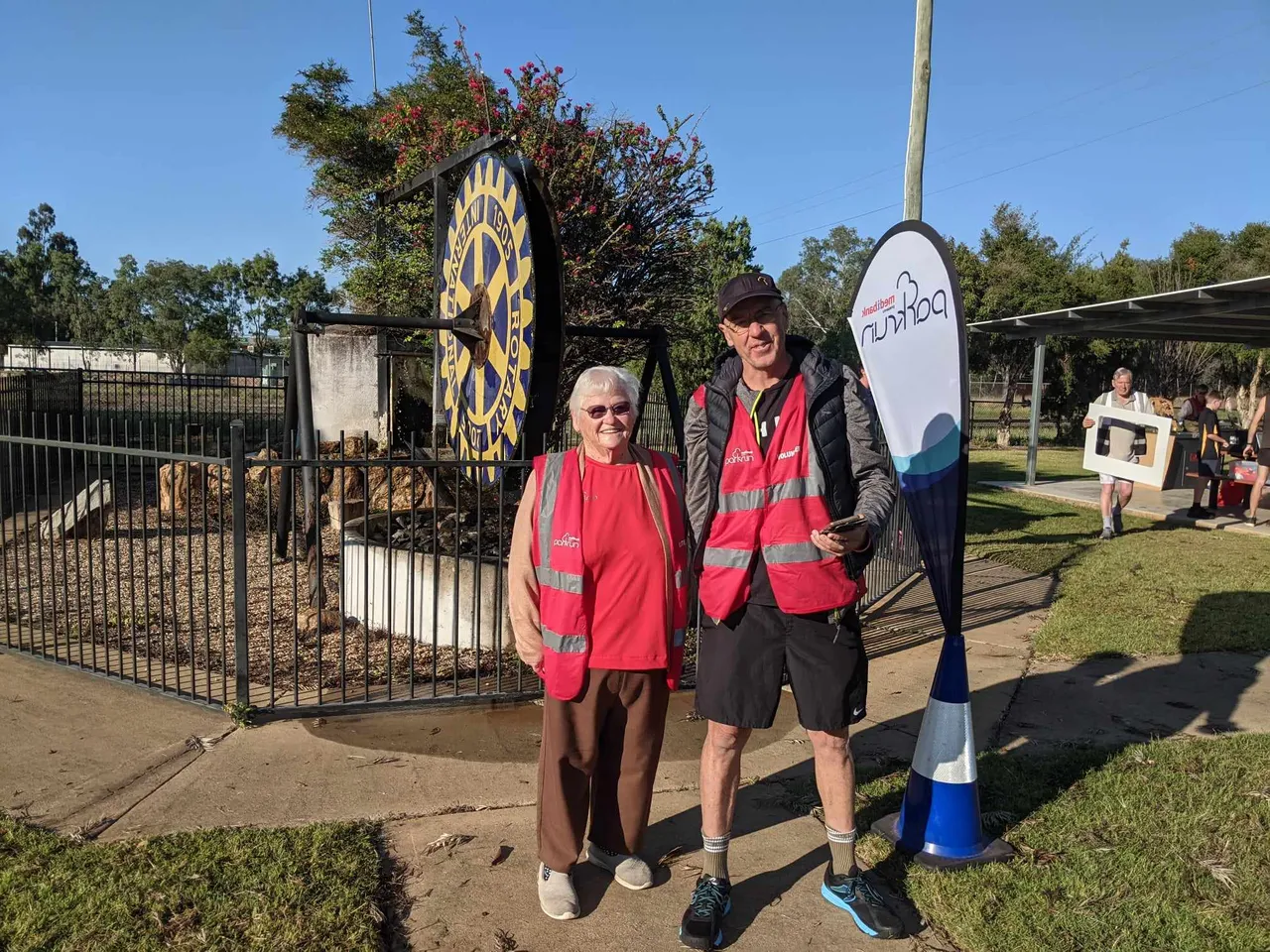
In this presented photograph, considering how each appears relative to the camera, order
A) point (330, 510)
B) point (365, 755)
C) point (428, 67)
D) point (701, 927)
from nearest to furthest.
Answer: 1. point (701, 927)
2. point (365, 755)
3. point (330, 510)
4. point (428, 67)

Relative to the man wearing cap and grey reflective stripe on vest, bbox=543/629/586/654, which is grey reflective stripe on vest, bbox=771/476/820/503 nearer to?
the man wearing cap

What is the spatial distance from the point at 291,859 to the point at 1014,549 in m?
8.15

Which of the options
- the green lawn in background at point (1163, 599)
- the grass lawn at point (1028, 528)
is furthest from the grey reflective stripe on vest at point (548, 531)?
the grass lawn at point (1028, 528)

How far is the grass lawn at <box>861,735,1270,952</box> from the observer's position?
267cm

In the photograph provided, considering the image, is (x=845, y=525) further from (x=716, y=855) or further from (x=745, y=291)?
(x=716, y=855)

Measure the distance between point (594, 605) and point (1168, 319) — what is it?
12.3 m

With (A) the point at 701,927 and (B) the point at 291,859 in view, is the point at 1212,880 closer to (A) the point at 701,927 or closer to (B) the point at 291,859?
(A) the point at 701,927

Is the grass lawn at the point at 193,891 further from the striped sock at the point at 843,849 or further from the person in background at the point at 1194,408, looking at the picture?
the person in background at the point at 1194,408

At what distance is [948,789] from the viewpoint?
10.1 ft

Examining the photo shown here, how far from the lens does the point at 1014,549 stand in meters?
9.34

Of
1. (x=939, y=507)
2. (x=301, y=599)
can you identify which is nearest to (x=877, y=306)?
(x=939, y=507)

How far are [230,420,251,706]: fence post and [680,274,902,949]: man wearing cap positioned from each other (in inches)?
90.3

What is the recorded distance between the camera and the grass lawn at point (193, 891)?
→ 8.32ft

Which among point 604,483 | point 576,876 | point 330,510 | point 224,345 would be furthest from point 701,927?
point 224,345
